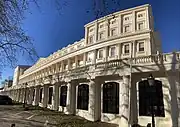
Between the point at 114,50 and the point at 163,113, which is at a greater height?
the point at 114,50

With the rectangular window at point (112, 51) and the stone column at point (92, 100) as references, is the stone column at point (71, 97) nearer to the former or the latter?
the stone column at point (92, 100)

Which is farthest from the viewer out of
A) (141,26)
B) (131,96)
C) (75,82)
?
(141,26)

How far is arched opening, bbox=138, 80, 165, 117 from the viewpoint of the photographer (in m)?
12.8

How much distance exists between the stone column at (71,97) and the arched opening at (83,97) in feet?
3.59

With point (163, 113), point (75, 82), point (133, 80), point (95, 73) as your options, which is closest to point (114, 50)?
point (75, 82)

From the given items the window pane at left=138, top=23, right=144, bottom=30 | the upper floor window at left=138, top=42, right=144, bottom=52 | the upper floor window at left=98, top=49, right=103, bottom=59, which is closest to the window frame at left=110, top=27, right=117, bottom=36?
the upper floor window at left=98, top=49, right=103, bottom=59

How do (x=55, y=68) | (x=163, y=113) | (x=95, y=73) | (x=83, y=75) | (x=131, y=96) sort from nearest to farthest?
1. (x=163, y=113)
2. (x=131, y=96)
3. (x=95, y=73)
4. (x=83, y=75)
5. (x=55, y=68)

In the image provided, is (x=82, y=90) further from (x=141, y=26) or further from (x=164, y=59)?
(x=141, y=26)

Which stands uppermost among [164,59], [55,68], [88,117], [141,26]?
[141,26]

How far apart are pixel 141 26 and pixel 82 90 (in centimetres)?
1766

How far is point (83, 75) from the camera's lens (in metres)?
18.6

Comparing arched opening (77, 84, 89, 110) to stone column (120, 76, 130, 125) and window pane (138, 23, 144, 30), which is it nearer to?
stone column (120, 76, 130, 125)

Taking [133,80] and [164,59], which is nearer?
[164,59]

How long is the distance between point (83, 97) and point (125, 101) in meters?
6.18
